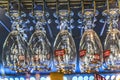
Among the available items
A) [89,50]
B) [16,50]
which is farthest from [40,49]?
[89,50]

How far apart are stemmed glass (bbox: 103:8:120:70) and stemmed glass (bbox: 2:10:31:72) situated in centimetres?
32

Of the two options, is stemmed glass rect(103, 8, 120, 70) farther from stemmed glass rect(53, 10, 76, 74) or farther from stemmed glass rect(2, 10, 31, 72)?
stemmed glass rect(2, 10, 31, 72)

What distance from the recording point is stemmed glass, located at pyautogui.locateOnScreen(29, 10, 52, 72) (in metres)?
1.11

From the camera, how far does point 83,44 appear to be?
44.3 inches

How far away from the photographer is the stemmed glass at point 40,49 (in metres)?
1.11

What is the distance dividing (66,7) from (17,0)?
0.21m

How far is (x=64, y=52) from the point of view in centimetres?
110

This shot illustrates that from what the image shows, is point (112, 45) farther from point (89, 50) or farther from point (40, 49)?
point (40, 49)

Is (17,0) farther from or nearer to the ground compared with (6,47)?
farther from the ground

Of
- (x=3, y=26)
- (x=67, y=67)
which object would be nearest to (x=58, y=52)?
(x=67, y=67)

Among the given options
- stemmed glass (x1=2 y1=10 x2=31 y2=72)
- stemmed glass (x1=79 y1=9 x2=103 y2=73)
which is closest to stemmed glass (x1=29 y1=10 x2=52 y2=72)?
stemmed glass (x1=2 y1=10 x2=31 y2=72)

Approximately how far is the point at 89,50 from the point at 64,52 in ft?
0.33

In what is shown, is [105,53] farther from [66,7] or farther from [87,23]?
[66,7]

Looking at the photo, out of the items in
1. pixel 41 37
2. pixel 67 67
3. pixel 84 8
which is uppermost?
pixel 84 8
